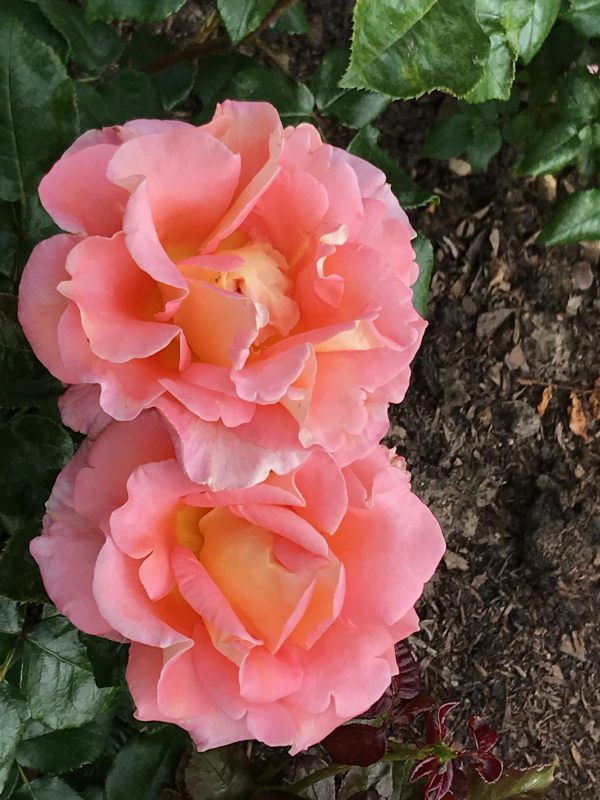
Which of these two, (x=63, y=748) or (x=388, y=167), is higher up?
(x=388, y=167)

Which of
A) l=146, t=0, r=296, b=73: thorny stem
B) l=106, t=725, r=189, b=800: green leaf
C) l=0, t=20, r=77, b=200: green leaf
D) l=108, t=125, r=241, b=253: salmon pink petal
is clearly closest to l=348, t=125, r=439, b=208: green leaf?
l=146, t=0, r=296, b=73: thorny stem

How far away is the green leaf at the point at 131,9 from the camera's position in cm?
74

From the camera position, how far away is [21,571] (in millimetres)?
742

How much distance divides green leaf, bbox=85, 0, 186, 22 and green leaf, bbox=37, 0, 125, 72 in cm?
15

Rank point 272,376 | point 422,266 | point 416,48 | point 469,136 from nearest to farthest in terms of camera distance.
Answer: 1. point 272,376
2. point 416,48
3. point 422,266
4. point 469,136

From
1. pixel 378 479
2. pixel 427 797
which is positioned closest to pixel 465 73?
pixel 378 479

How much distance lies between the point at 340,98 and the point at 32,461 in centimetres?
57

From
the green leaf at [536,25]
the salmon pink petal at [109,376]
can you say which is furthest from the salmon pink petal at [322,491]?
the green leaf at [536,25]

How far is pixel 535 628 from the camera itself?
1.52 meters

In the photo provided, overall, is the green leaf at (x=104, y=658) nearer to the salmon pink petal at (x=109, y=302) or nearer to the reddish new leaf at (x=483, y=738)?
the salmon pink petal at (x=109, y=302)

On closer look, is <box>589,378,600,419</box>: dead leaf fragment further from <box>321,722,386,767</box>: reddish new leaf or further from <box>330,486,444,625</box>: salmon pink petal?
<box>330,486,444,625</box>: salmon pink petal

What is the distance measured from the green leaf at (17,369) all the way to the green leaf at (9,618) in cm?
27

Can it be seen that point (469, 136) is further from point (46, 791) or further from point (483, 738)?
point (46, 791)

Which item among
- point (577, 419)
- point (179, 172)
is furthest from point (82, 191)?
point (577, 419)
